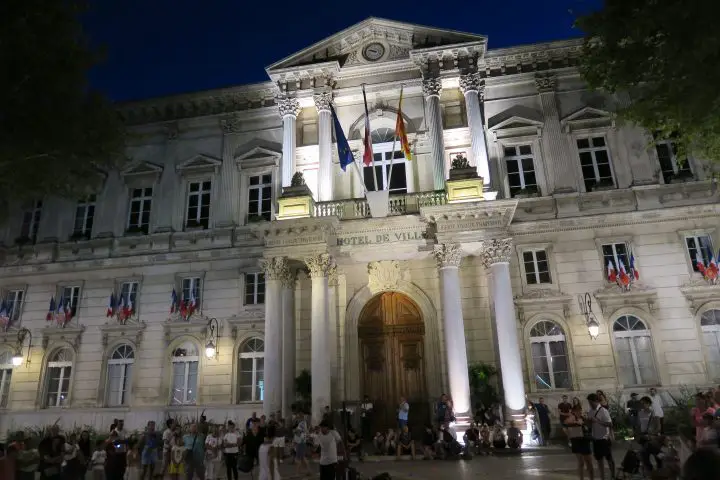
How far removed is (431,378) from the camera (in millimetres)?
18516

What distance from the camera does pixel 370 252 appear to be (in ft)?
59.4

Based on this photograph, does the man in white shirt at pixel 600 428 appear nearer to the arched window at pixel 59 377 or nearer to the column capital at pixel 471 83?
the column capital at pixel 471 83

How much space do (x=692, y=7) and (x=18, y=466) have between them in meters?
14.4

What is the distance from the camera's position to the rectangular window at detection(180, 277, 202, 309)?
20734 mm

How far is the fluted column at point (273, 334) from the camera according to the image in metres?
16.6

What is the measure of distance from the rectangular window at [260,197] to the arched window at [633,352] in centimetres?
1359

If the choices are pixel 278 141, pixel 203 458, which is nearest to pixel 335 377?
pixel 203 458

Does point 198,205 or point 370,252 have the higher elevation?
point 198,205

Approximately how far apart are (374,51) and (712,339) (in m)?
16.1

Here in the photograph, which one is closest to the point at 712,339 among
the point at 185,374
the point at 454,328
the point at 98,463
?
the point at 454,328

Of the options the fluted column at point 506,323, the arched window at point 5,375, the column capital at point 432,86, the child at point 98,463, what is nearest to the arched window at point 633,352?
the fluted column at point 506,323

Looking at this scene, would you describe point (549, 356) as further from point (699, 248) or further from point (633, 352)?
point (699, 248)

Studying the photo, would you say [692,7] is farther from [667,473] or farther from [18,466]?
[18,466]

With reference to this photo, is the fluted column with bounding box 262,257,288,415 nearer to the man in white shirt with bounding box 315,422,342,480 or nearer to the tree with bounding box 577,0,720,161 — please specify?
the man in white shirt with bounding box 315,422,342,480
